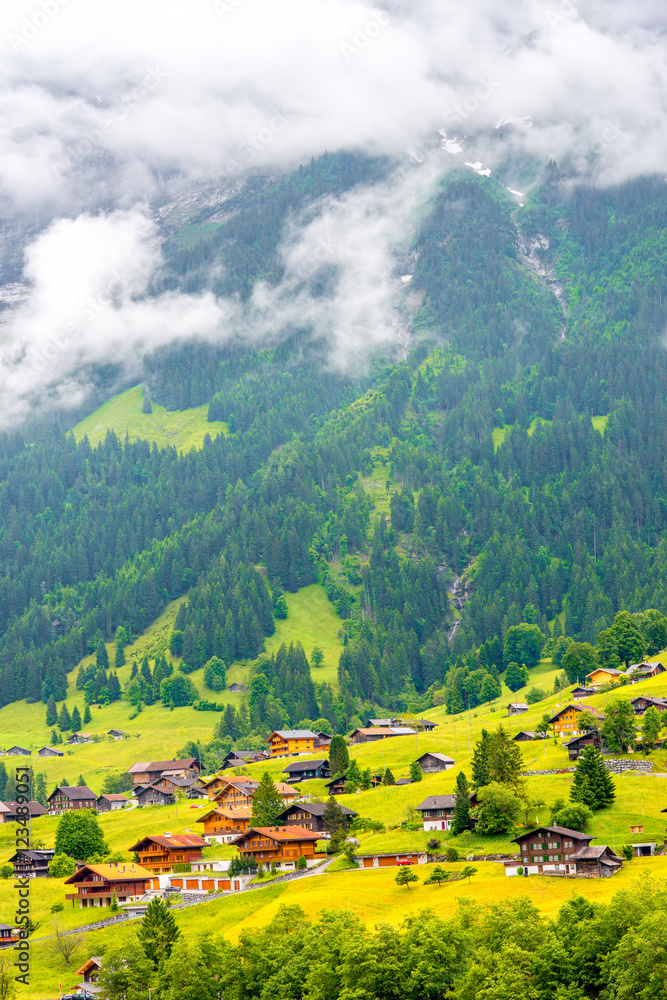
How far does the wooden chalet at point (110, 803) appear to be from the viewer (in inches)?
7677

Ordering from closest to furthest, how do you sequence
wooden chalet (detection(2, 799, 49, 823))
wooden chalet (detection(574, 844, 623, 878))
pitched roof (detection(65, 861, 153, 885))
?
wooden chalet (detection(574, 844, 623, 878)) < pitched roof (detection(65, 861, 153, 885)) < wooden chalet (detection(2, 799, 49, 823))

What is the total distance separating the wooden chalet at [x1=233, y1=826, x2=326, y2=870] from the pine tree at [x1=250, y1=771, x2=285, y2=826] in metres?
8.08

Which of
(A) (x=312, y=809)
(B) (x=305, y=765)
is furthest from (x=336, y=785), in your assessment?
(A) (x=312, y=809)

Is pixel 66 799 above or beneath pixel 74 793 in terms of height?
beneath

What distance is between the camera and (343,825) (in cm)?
14338

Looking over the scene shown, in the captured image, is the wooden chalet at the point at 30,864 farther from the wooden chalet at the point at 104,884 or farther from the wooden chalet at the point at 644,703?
the wooden chalet at the point at 644,703

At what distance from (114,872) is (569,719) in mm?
72847

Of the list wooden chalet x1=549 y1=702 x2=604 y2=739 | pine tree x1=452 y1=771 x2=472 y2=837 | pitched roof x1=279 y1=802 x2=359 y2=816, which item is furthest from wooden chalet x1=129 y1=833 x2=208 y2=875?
wooden chalet x1=549 y1=702 x2=604 y2=739

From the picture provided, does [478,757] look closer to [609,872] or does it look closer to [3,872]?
[609,872]

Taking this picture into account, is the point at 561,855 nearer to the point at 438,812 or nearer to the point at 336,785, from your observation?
the point at 438,812

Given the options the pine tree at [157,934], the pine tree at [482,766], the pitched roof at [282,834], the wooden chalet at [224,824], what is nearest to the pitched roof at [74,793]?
the wooden chalet at [224,824]

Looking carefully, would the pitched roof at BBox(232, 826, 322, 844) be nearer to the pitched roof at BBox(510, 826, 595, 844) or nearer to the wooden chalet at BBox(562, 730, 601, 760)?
the pitched roof at BBox(510, 826, 595, 844)

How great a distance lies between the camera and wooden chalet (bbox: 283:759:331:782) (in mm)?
180625

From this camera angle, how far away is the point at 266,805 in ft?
490
